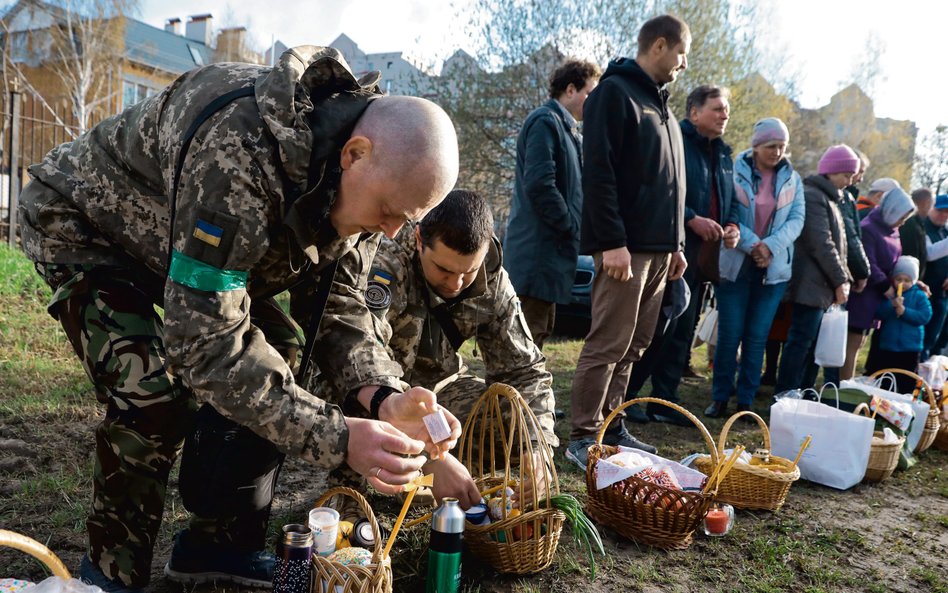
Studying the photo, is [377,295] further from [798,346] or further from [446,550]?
[798,346]

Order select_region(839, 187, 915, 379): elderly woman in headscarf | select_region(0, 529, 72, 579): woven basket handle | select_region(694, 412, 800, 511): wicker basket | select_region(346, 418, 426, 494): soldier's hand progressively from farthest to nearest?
1. select_region(839, 187, 915, 379): elderly woman in headscarf
2. select_region(694, 412, 800, 511): wicker basket
3. select_region(346, 418, 426, 494): soldier's hand
4. select_region(0, 529, 72, 579): woven basket handle

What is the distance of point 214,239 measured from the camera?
156 cm

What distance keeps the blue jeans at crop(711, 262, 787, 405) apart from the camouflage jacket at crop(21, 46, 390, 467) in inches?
158

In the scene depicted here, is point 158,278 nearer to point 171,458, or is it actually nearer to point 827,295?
point 171,458

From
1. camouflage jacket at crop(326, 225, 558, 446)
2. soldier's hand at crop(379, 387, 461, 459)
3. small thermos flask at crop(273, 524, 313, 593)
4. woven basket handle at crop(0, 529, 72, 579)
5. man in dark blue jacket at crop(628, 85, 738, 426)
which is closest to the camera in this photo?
woven basket handle at crop(0, 529, 72, 579)

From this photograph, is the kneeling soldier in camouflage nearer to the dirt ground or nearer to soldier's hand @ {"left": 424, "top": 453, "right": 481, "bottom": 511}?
soldier's hand @ {"left": 424, "top": 453, "right": 481, "bottom": 511}

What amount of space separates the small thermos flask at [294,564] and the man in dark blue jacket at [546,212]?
2676 millimetres

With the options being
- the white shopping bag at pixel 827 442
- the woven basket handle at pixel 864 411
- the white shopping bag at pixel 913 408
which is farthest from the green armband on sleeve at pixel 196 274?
the white shopping bag at pixel 913 408

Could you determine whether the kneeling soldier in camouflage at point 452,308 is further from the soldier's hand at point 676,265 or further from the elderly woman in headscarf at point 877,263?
the elderly woman in headscarf at point 877,263

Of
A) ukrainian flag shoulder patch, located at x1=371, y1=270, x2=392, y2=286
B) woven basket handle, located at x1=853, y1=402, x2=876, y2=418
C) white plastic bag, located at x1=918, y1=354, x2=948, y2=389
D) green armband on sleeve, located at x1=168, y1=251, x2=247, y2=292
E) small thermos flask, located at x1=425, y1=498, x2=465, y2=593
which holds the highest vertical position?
green armband on sleeve, located at x1=168, y1=251, x2=247, y2=292

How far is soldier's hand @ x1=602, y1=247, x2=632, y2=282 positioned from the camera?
3729 mm

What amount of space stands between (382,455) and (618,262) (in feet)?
7.81

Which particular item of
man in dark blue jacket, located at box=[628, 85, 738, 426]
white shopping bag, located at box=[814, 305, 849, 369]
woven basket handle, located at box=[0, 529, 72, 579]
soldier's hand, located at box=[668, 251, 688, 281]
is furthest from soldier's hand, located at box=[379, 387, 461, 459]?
white shopping bag, located at box=[814, 305, 849, 369]

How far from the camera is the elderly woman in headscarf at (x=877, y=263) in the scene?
246 inches
